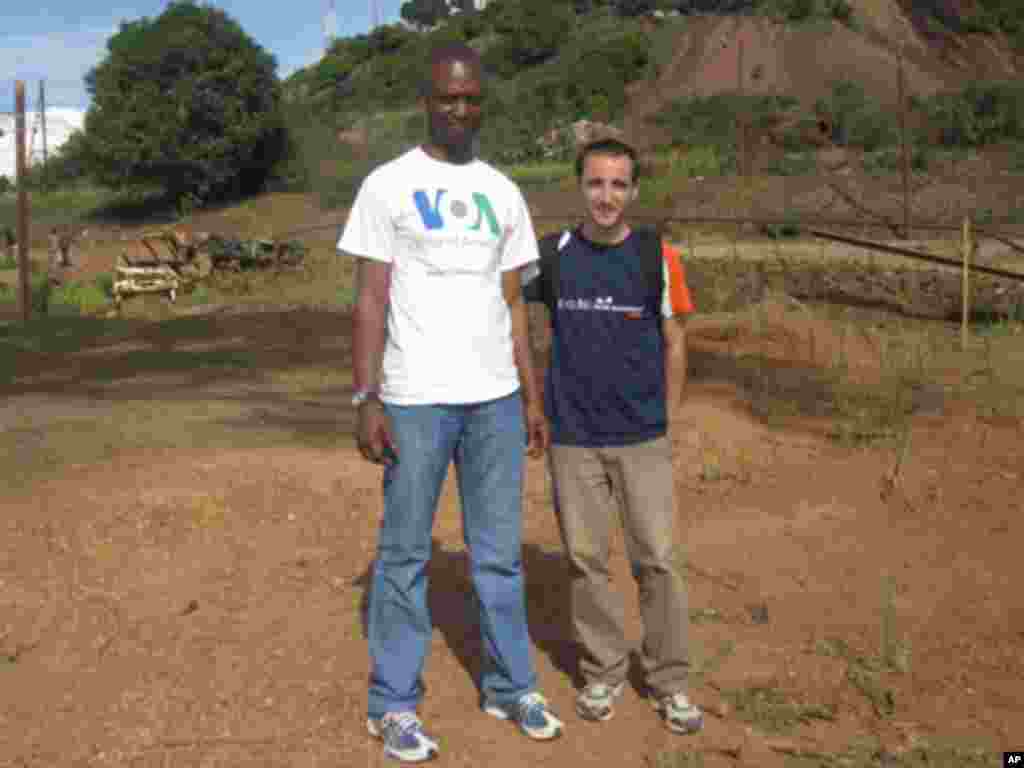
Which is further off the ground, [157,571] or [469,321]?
[469,321]

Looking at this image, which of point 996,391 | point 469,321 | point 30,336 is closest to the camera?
point 469,321

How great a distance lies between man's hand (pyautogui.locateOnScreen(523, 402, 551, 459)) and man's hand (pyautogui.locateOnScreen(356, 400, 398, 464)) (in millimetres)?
422

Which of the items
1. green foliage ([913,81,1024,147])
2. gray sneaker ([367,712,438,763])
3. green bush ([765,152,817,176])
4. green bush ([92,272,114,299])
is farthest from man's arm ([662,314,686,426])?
green foliage ([913,81,1024,147])

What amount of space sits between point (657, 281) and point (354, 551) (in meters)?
2.05

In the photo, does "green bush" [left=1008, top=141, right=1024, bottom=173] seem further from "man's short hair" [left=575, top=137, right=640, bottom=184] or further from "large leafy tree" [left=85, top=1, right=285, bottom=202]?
"man's short hair" [left=575, top=137, right=640, bottom=184]

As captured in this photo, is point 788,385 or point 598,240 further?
point 788,385

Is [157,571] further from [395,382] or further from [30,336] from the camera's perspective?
[30,336]

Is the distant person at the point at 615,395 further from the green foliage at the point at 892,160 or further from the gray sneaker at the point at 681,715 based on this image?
the green foliage at the point at 892,160

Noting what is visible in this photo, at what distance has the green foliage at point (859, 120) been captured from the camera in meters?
31.2

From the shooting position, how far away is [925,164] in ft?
87.7

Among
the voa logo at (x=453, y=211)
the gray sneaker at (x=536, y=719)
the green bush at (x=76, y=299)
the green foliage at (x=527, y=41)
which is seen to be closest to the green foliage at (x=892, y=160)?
the green bush at (x=76, y=299)

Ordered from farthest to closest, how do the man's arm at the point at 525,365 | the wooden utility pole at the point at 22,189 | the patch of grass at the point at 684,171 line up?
the patch of grass at the point at 684,171, the wooden utility pole at the point at 22,189, the man's arm at the point at 525,365

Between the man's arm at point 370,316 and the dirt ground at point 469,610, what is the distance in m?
1.01

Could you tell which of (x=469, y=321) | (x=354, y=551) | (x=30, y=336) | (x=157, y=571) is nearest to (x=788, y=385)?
(x=354, y=551)
